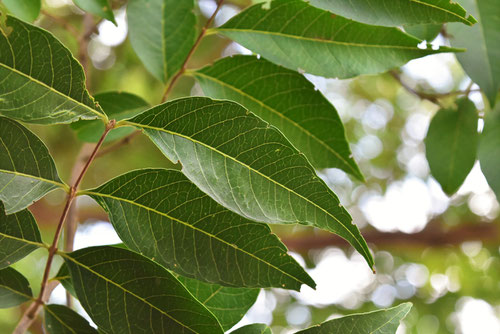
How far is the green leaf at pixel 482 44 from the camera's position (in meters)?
0.72

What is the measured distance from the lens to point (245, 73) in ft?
2.24

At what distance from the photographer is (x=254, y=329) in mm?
502

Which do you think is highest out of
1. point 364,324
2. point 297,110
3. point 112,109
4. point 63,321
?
point 112,109

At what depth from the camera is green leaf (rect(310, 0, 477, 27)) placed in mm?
535

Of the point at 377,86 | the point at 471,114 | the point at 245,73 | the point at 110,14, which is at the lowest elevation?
the point at 471,114

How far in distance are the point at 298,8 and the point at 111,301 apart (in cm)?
39

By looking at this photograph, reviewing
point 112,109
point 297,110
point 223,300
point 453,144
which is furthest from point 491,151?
point 112,109

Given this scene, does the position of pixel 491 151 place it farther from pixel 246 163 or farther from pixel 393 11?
pixel 246 163

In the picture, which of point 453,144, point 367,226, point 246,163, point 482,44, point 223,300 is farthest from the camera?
point 367,226

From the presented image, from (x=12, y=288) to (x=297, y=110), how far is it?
0.37 m

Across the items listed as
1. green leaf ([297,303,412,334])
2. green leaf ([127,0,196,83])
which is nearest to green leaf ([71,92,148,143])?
green leaf ([127,0,196,83])

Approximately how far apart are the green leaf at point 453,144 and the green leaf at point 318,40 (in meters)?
0.27

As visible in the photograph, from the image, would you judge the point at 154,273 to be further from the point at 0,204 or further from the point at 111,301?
the point at 0,204

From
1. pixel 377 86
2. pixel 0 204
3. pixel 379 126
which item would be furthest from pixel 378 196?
pixel 0 204
